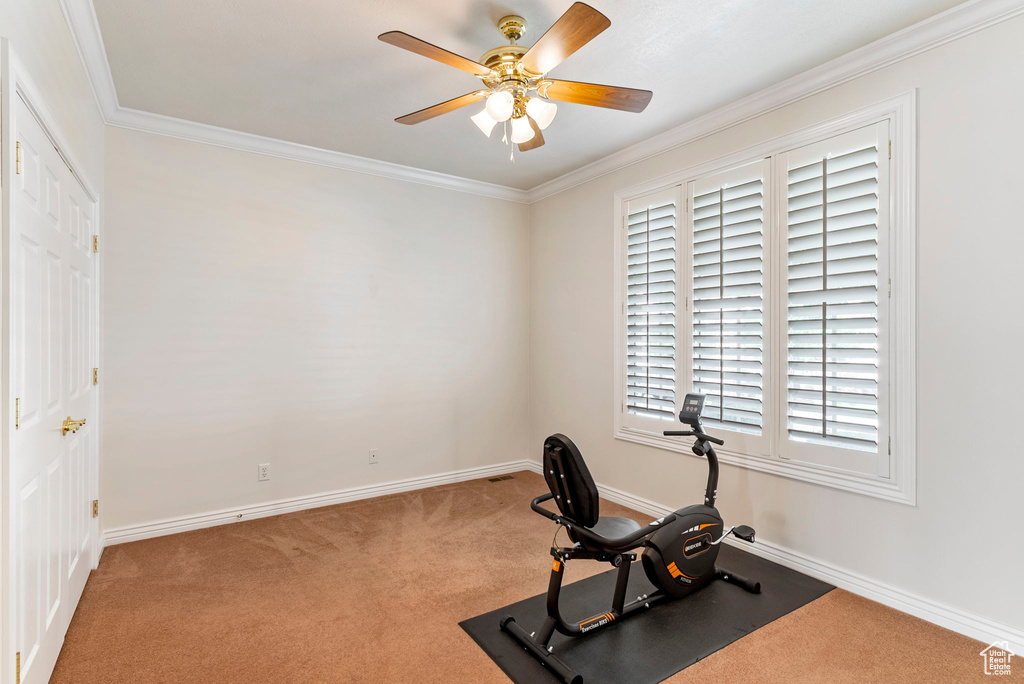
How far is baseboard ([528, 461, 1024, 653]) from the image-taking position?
218 centimetres

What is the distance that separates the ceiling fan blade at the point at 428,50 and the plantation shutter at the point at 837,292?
1881mm

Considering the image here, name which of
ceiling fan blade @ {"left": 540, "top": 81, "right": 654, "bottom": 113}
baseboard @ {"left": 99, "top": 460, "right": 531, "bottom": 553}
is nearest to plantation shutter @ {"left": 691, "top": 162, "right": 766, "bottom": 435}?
ceiling fan blade @ {"left": 540, "top": 81, "right": 654, "bottom": 113}

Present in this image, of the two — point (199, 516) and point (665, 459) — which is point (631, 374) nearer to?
point (665, 459)

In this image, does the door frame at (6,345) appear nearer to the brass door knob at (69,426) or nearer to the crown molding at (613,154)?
the brass door knob at (69,426)

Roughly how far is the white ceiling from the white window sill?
7.09ft

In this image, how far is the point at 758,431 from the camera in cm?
308

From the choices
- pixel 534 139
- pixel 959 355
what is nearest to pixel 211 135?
pixel 534 139

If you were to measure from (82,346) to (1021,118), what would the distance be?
4.49 m

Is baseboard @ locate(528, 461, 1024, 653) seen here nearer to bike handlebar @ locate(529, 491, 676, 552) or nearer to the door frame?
bike handlebar @ locate(529, 491, 676, 552)

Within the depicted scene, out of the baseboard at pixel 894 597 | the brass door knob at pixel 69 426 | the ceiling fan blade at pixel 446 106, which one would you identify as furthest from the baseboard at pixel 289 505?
the ceiling fan blade at pixel 446 106

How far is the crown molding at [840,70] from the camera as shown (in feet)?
7.29

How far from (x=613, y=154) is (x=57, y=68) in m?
3.29

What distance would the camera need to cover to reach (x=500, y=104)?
7.20 feet

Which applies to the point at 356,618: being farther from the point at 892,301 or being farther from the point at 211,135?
the point at 211,135
